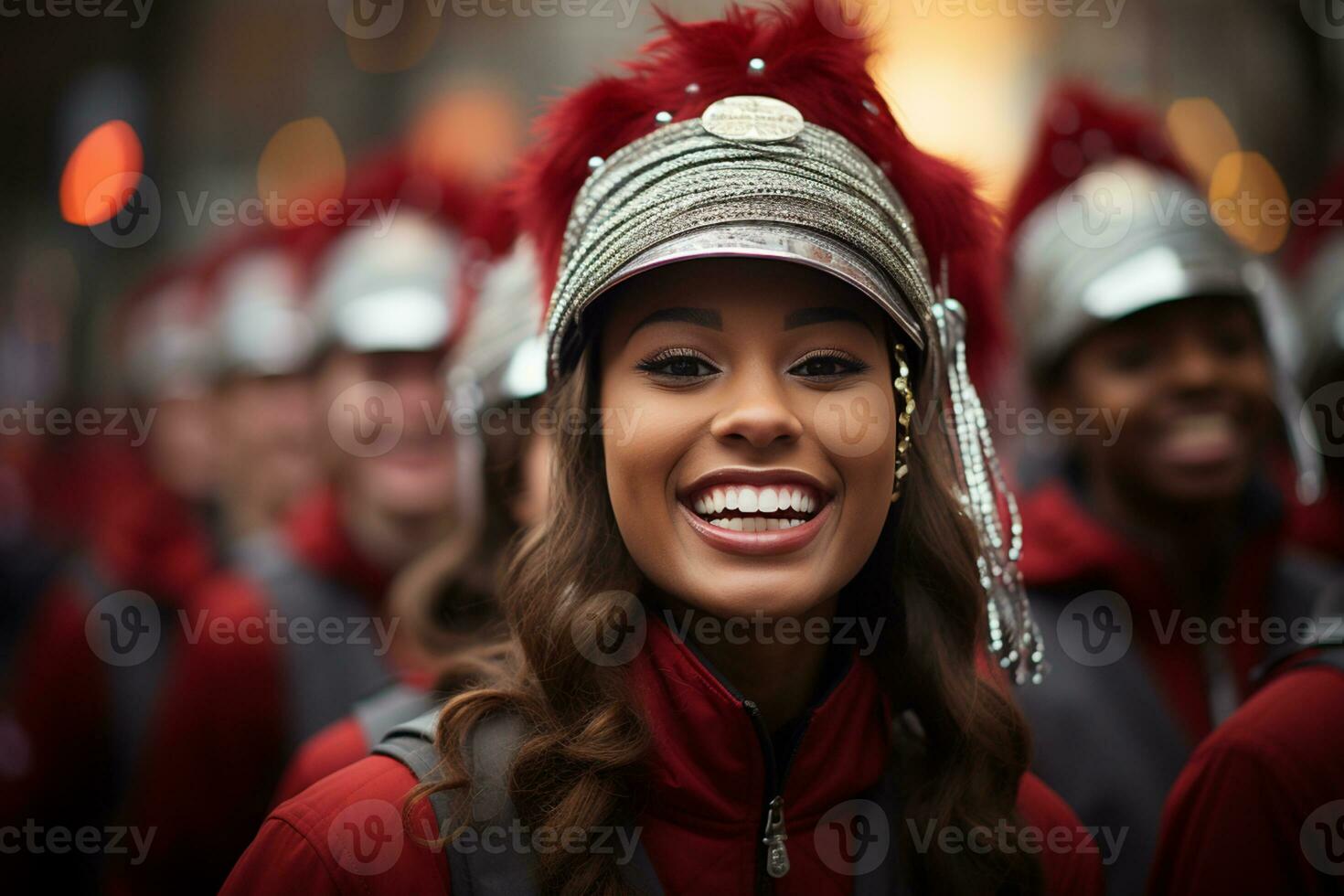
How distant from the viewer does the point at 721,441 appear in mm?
2148

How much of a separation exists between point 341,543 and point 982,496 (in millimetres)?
2688

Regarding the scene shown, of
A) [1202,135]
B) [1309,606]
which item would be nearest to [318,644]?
[1309,606]

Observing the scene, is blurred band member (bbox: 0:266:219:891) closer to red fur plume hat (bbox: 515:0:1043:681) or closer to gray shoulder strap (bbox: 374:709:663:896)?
gray shoulder strap (bbox: 374:709:663:896)

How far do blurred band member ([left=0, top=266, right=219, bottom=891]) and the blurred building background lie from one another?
135cm

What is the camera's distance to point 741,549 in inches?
84.3

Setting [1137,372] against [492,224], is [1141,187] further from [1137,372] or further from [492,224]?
[492,224]

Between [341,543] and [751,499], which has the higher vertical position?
[341,543]

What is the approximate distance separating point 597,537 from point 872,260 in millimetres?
708

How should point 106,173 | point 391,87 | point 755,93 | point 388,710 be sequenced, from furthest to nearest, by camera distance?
point 391,87
point 106,173
point 388,710
point 755,93

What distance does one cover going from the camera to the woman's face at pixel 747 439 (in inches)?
84.4

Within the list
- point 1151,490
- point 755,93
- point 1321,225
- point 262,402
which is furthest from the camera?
point 262,402

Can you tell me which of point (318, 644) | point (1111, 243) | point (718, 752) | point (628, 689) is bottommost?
point (718, 752)

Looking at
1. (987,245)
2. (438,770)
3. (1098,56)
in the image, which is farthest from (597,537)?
(1098,56)

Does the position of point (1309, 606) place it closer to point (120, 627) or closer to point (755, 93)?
point (755, 93)
